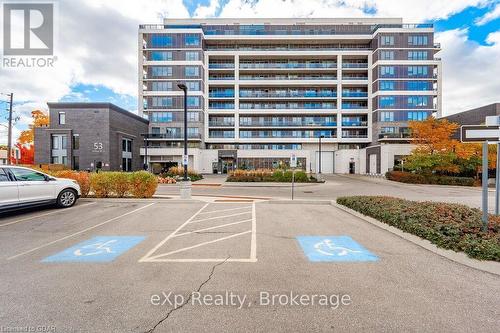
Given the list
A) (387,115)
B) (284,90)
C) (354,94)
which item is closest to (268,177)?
(284,90)

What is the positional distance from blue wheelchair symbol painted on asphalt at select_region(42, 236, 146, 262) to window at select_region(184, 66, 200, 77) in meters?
46.3

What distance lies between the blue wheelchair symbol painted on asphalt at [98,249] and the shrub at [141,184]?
23.8 feet

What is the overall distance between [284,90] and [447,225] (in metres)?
49.7

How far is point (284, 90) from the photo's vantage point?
170 feet

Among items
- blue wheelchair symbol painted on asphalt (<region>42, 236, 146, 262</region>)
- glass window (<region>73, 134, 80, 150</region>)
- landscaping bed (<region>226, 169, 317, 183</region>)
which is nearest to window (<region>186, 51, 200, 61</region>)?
glass window (<region>73, 134, 80, 150</region>)

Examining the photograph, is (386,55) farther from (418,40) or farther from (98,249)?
(98,249)

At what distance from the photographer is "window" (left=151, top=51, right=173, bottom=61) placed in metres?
47.1

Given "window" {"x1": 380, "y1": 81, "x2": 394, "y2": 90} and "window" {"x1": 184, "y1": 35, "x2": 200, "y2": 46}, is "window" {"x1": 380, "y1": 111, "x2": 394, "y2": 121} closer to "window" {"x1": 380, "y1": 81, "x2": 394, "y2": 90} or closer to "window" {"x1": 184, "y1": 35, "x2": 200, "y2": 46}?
"window" {"x1": 380, "y1": 81, "x2": 394, "y2": 90}

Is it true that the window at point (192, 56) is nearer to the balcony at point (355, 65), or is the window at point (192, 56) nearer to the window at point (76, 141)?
the window at point (76, 141)

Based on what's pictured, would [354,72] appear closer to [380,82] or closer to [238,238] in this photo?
[380,82]

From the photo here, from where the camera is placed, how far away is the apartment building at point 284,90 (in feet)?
150

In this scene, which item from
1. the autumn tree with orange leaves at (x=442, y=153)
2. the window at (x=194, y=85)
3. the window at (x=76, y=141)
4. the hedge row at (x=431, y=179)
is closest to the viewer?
the hedge row at (x=431, y=179)

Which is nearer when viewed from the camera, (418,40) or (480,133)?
(480,133)

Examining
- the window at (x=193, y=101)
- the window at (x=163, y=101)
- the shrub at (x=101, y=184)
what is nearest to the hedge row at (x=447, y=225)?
the shrub at (x=101, y=184)
